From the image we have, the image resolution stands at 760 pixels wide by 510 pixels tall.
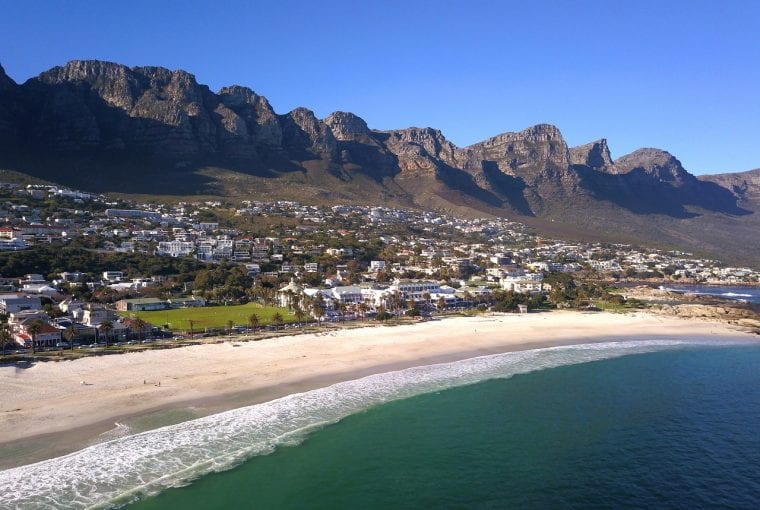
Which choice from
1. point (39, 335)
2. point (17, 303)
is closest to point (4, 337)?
point (39, 335)

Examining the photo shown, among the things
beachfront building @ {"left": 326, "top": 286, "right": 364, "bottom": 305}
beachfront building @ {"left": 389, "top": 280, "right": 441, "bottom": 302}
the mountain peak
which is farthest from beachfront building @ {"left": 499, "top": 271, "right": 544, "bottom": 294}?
the mountain peak

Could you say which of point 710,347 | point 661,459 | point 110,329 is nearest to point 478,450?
point 661,459

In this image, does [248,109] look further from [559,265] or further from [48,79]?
[559,265]

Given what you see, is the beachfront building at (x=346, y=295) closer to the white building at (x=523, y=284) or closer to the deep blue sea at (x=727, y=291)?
the white building at (x=523, y=284)

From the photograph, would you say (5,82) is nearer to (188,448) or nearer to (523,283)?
(523,283)

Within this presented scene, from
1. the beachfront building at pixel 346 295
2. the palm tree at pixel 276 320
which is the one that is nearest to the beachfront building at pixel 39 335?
the palm tree at pixel 276 320
